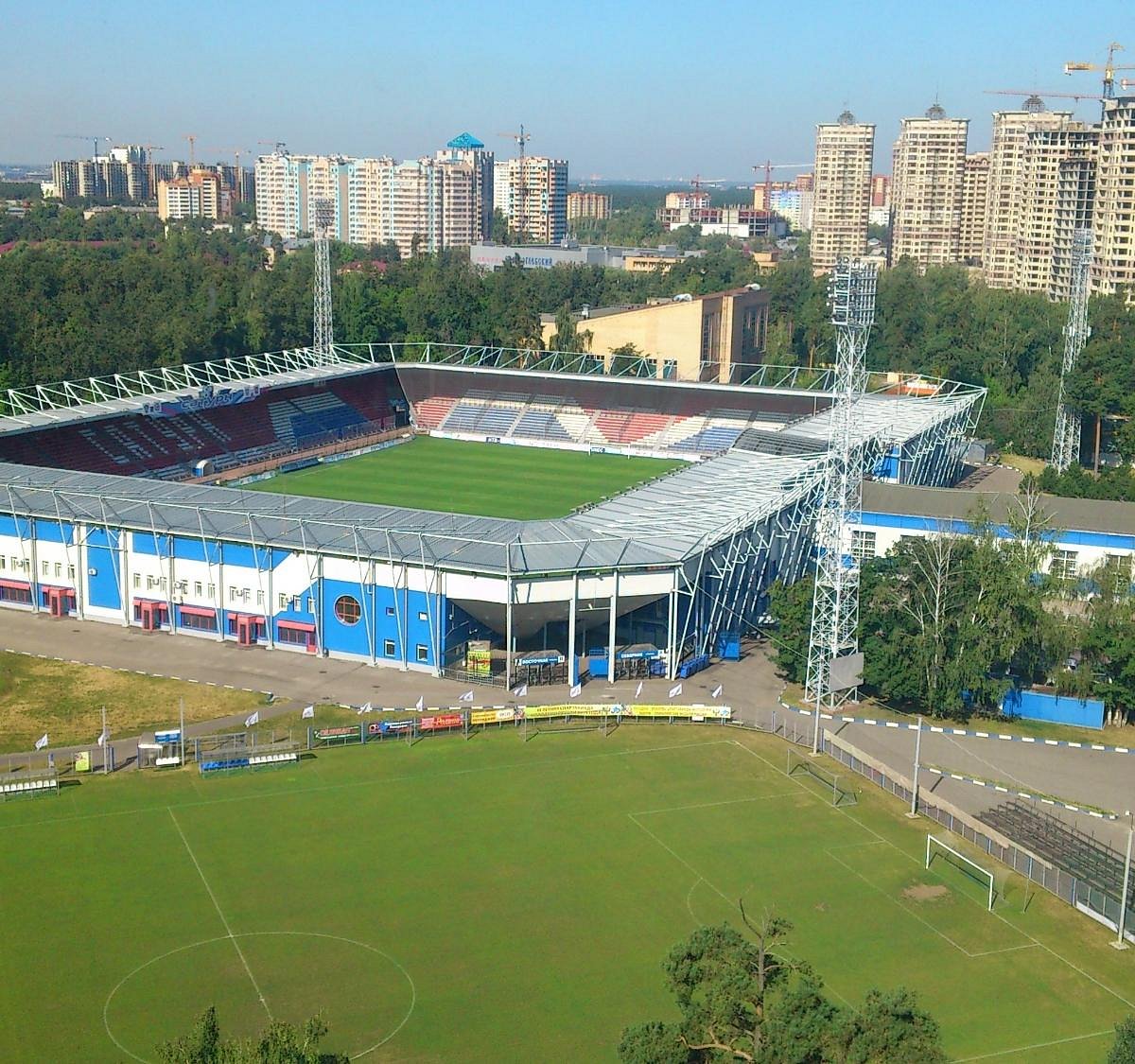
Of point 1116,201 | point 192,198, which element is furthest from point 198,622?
point 192,198

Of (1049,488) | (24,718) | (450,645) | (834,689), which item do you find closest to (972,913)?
(834,689)

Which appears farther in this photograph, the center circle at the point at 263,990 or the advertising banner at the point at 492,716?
the advertising banner at the point at 492,716

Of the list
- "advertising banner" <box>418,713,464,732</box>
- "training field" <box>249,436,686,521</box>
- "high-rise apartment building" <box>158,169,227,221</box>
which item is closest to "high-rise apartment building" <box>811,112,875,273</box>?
"high-rise apartment building" <box>158,169,227,221</box>

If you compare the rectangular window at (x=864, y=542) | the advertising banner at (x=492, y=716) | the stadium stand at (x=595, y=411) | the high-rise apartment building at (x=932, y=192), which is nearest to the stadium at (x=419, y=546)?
the rectangular window at (x=864, y=542)

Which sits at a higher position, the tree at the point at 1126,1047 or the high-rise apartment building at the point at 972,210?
the high-rise apartment building at the point at 972,210

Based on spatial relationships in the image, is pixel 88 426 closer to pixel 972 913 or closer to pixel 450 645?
pixel 450 645

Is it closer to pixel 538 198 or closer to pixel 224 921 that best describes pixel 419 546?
pixel 224 921

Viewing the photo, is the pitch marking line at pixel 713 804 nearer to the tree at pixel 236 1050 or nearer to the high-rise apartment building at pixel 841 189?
the tree at pixel 236 1050
